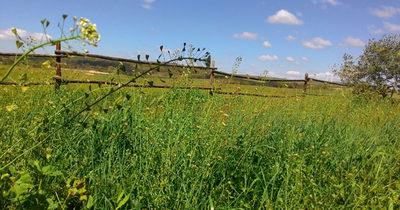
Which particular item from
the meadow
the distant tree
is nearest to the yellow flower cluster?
the meadow

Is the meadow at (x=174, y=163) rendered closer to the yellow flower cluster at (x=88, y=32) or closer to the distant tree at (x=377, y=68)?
the yellow flower cluster at (x=88, y=32)

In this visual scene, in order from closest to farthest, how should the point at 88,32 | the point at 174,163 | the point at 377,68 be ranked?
1. the point at 88,32
2. the point at 174,163
3. the point at 377,68

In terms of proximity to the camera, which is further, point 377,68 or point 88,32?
point 377,68

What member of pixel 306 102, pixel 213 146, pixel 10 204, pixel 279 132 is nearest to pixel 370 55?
pixel 306 102

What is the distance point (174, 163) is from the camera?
189cm

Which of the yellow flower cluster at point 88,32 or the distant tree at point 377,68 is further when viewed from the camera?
the distant tree at point 377,68

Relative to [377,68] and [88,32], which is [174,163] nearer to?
[88,32]

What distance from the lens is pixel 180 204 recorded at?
68.9 inches

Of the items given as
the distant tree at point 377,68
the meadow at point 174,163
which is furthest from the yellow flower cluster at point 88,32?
the distant tree at point 377,68

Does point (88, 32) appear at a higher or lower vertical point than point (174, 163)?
higher

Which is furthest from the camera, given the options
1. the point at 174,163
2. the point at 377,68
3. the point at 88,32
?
the point at 377,68

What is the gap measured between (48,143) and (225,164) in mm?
1293

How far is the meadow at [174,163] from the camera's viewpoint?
168 cm

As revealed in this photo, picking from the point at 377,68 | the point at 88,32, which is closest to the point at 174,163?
the point at 88,32
